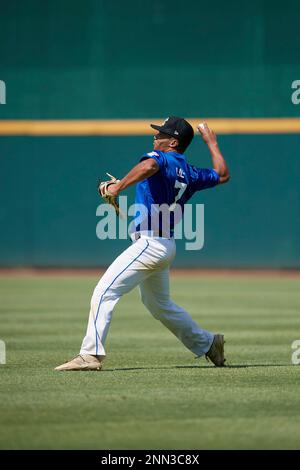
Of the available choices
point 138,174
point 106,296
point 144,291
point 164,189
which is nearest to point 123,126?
point 144,291

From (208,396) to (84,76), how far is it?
1732cm

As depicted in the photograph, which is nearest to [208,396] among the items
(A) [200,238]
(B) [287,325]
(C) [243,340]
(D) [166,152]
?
(D) [166,152]

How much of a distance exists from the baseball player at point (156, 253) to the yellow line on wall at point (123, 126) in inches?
557

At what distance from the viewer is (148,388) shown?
740 centimetres

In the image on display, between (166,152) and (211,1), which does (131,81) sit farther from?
(166,152)

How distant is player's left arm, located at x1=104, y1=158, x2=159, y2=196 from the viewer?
25.6 ft

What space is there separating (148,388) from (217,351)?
139 cm

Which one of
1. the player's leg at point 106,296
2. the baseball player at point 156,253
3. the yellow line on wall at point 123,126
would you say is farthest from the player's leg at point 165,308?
the yellow line on wall at point 123,126

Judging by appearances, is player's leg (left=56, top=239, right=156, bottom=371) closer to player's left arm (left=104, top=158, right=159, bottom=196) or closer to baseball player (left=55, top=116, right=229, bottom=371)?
baseball player (left=55, top=116, right=229, bottom=371)

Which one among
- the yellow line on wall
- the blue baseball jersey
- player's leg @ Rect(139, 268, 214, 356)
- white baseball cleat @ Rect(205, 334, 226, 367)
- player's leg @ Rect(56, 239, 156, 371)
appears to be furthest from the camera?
the yellow line on wall

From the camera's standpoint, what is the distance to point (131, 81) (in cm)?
2358

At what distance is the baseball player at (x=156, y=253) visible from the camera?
26.5 feet

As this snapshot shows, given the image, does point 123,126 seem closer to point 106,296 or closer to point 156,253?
point 156,253

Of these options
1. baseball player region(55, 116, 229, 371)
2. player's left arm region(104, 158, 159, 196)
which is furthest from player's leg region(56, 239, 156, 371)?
player's left arm region(104, 158, 159, 196)
